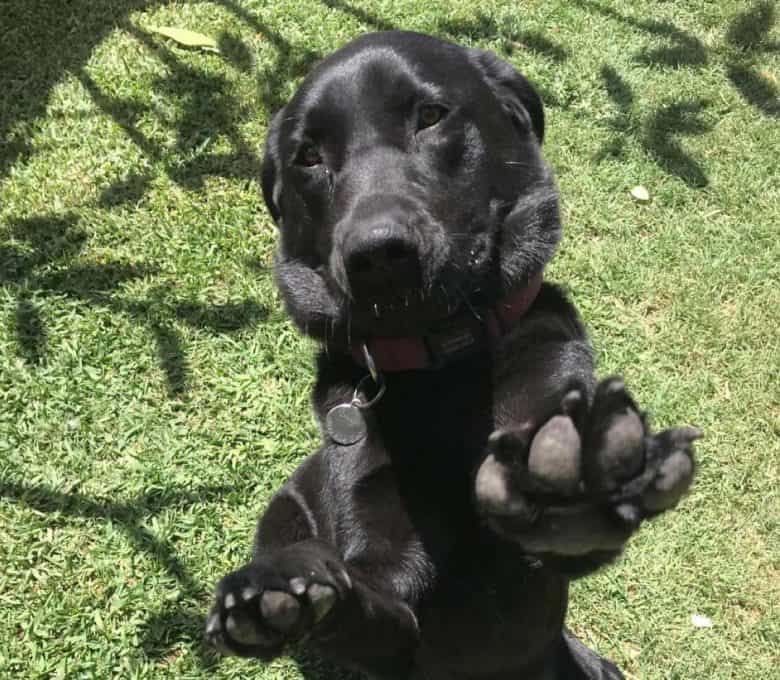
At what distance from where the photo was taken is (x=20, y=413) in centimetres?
358

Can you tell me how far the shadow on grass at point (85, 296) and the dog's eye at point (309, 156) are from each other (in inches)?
53.5

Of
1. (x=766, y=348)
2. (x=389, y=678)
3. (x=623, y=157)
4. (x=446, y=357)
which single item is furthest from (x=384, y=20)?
(x=389, y=678)

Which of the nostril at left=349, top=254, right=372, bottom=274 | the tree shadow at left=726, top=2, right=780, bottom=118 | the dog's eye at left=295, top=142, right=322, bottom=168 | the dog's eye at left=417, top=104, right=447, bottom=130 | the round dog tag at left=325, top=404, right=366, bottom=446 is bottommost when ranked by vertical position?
the tree shadow at left=726, top=2, right=780, bottom=118

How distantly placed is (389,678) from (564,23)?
4409mm

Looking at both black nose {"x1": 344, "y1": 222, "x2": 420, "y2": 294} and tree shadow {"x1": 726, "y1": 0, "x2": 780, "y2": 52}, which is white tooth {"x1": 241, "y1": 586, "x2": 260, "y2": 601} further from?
tree shadow {"x1": 726, "y1": 0, "x2": 780, "y2": 52}

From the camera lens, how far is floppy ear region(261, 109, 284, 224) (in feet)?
9.77

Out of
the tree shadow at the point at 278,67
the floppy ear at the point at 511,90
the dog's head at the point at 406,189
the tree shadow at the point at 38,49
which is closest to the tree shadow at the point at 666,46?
the tree shadow at the point at 278,67

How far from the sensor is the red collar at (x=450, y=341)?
94.2 inches

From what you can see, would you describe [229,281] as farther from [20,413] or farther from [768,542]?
[768,542]

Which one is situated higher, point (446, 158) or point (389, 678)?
point (446, 158)

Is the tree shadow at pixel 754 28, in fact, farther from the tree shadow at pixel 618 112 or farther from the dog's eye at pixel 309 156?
the dog's eye at pixel 309 156

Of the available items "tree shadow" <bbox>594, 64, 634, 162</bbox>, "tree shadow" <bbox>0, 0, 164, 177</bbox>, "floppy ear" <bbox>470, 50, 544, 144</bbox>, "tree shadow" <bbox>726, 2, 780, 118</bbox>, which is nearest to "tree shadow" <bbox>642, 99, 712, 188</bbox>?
"tree shadow" <bbox>594, 64, 634, 162</bbox>

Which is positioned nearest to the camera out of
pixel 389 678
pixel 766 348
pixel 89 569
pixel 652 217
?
pixel 389 678

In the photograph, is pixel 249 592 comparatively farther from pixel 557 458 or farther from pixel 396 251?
pixel 396 251
